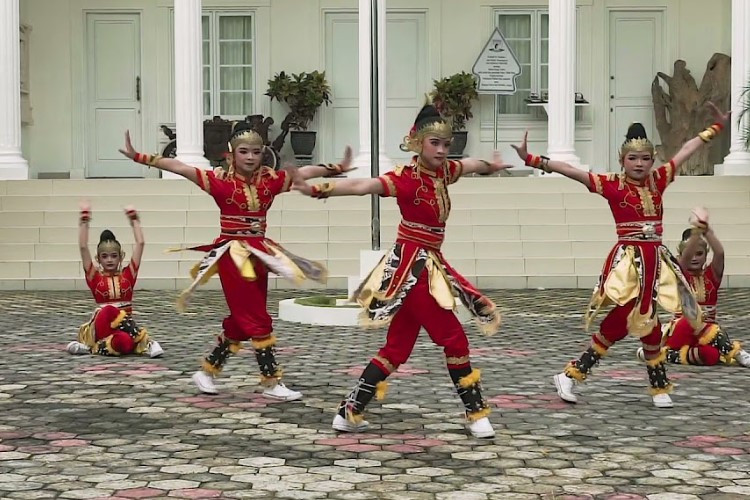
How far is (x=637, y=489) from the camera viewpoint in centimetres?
515

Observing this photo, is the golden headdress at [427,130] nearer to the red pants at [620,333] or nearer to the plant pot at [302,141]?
the red pants at [620,333]

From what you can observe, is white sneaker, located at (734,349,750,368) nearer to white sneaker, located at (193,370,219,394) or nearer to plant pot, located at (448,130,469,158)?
white sneaker, located at (193,370,219,394)

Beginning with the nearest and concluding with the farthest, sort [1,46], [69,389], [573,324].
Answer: [69,389] < [573,324] < [1,46]

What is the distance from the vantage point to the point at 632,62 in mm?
21203

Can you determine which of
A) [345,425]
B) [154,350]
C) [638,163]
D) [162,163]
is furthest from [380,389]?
[154,350]

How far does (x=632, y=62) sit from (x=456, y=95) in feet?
10.2

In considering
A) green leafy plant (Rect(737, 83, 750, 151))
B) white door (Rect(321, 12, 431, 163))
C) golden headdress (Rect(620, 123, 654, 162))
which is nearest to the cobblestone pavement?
golden headdress (Rect(620, 123, 654, 162))

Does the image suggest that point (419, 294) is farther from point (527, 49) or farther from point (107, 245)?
point (527, 49)

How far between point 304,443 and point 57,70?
1626 cm

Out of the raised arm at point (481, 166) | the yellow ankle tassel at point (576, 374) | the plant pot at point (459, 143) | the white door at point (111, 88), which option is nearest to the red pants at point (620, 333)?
the yellow ankle tassel at point (576, 374)

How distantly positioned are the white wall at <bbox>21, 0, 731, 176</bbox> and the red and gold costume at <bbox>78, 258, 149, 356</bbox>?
39.1ft

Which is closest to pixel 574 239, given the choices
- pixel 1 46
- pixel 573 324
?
pixel 573 324

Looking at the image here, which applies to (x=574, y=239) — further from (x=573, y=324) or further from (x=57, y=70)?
(x=57, y=70)

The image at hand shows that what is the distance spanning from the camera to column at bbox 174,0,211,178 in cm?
1744
